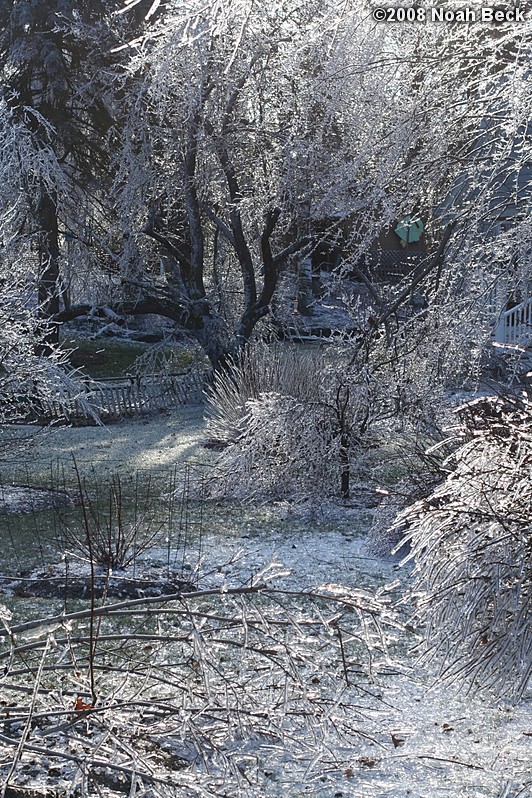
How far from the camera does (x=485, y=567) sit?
388cm

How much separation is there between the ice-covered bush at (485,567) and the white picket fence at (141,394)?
523 inches

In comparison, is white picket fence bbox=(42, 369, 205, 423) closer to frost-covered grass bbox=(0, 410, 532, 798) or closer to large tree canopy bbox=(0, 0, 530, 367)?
large tree canopy bbox=(0, 0, 530, 367)

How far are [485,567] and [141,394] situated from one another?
1468 cm

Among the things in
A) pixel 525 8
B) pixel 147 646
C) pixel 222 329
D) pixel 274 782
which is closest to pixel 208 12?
pixel 525 8

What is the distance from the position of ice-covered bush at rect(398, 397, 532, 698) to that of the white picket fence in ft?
43.6

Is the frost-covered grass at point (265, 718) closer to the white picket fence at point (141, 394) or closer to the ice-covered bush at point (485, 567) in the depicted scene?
the ice-covered bush at point (485, 567)

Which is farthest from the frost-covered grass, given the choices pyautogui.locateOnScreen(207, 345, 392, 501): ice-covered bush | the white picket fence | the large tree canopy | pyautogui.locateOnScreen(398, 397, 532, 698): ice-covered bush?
the white picket fence

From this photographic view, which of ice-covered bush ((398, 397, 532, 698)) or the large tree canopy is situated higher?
the large tree canopy

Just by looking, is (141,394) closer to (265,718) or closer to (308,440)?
(308,440)

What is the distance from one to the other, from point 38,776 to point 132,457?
936cm

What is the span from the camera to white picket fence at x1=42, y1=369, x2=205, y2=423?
17.5 m

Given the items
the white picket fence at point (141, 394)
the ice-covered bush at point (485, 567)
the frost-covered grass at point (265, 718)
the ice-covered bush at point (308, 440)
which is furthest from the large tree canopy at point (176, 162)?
the ice-covered bush at point (485, 567)

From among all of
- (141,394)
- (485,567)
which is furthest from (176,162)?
(485,567)

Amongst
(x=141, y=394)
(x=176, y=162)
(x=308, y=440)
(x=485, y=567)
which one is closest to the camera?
(x=485, y=567)
